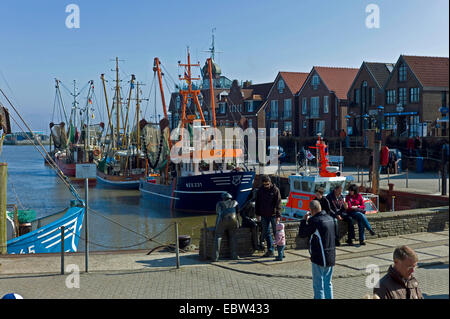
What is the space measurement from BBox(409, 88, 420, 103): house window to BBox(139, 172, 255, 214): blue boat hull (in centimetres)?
1925

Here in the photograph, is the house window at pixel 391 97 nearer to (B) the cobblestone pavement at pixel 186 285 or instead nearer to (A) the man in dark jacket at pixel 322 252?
(B) the cobblestone pavement at pixel 186 285

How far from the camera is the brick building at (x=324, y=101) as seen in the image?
55312mm

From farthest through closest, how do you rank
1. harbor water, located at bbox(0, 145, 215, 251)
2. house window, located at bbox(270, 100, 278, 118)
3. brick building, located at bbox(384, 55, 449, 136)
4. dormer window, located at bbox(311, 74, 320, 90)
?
house window, located at bbox(270, 100, 278, 118) → dormer window, located at bbox(311, 74, 320, 90) → brick building, located at bbox(384, 55, 449, 136) → harbor water, located at bbox(0, 145, 215, 251)

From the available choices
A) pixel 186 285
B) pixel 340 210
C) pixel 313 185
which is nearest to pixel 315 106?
pixel 313 185

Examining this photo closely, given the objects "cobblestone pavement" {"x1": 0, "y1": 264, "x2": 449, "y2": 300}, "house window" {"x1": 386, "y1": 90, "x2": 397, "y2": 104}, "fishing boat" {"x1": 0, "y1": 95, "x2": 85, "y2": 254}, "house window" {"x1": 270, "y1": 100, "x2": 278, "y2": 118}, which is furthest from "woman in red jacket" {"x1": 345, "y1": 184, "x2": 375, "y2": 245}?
"house window" {"x1": 270, "y1": 100, "x2": 278, "y2": 118}

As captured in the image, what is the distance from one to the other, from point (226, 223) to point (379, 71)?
43525mm

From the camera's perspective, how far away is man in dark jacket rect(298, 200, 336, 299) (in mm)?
6938

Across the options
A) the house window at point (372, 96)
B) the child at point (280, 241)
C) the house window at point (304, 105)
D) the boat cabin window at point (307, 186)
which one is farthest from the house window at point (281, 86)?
the child at point (280, 241)

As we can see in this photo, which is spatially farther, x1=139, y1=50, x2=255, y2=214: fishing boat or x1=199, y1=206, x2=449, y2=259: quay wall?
x1=139, y1=50, x2=255, y2=214: fishing boat

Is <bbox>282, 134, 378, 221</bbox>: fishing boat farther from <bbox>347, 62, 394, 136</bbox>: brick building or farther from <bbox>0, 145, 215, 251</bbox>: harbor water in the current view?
<bbox>347, 62, 394, 136</bbox>: brick building

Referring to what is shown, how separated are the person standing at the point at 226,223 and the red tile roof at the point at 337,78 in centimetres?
4663

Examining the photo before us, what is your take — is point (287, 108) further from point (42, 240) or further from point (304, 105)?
point (42, 240)
